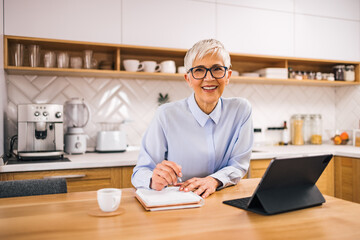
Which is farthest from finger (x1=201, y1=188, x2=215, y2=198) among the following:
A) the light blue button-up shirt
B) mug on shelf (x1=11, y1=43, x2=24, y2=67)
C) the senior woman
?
mug on shelf (x1=11, y1=43, x2=24, y2=67)

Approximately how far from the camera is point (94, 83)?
2.97 metres

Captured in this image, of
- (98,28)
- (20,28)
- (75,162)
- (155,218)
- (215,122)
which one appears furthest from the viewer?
(98,28)

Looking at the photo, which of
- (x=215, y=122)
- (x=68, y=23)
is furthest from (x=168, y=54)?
(x=215, y=122)

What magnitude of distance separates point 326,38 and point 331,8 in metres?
0.33

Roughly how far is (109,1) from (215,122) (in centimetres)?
164

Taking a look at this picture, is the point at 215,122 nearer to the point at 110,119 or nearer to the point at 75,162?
the point at 75,162

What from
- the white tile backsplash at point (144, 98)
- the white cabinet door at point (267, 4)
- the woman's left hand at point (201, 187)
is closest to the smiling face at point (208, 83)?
the woman's left hand at point (201, 187)

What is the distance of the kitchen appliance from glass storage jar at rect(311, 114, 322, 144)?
213 centimetres

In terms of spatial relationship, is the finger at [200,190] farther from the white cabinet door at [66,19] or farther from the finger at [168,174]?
the white cabinet door at [66,19]

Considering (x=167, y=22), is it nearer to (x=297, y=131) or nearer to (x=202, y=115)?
(x=202, y=115)

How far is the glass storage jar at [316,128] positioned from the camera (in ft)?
11.9

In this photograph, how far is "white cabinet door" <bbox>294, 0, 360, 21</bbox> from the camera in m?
3.35

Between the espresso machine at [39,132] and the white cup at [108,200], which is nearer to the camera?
the white cup at [108,200]

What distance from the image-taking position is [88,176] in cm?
230
